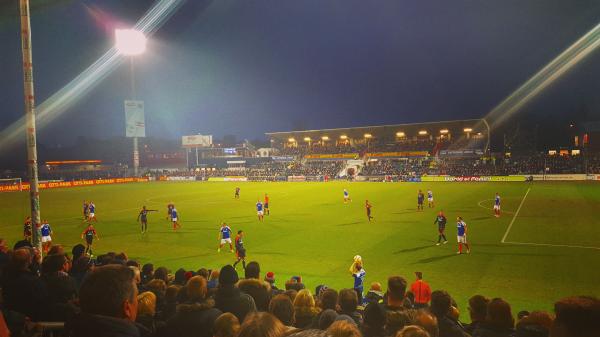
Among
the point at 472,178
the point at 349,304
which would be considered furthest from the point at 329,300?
the point at 472,178

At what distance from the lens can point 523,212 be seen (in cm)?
2922

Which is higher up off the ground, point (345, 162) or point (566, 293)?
point (345, 162)

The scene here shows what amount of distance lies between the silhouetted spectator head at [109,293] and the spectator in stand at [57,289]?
367 centimetres

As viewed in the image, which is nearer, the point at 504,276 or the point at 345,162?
the point at 504,276

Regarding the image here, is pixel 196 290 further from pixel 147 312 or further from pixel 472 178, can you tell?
pixel 472 178

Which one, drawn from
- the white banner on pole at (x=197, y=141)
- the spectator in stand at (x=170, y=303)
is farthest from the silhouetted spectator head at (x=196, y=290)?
the white banner on pole at (x=197, y=141)

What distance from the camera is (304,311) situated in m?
5.90

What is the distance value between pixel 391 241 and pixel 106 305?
1935 centimetres

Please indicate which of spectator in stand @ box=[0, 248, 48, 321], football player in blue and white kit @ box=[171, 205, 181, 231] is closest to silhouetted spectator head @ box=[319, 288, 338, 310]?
spectator in stand @ box=[0, 248, 48, 321]

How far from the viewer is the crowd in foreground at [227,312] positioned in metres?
2.38

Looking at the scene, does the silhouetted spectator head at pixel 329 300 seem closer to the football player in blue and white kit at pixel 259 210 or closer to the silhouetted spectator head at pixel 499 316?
the silhouetted spectator head at pixel 499 316

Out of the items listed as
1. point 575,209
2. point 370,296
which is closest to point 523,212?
point 575,209

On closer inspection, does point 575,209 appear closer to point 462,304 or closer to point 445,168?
point 462,304

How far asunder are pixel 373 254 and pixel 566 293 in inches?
306
